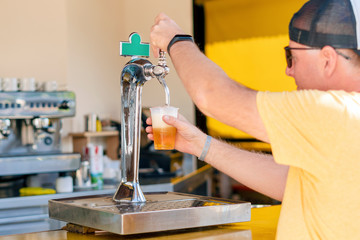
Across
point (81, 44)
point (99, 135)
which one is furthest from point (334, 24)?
point (81, 44)

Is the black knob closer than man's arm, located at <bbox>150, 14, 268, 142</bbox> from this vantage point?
No

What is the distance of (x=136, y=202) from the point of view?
1740mm

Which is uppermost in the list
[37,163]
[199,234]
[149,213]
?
[149,213]

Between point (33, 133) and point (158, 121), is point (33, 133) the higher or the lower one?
the lower one

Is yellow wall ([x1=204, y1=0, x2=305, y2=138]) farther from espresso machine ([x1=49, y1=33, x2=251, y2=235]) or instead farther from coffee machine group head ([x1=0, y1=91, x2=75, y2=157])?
espresso machine ([x1=49, y1=33, x2=251, y2=235])

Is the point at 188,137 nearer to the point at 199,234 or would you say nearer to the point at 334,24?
the point at 199,234

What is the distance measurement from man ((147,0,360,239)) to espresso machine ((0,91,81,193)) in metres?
2.33

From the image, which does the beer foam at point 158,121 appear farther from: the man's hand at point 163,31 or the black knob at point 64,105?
the black knob at point 64,105

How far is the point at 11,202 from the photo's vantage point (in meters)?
3.23

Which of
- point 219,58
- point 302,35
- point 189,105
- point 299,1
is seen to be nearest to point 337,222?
point 302,35

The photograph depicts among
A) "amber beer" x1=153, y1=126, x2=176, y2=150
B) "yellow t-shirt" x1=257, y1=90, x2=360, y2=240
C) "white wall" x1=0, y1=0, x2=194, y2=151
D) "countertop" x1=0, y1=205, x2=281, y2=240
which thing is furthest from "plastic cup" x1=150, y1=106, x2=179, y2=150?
"white wall" x1=0, y1=0, x2=194, y2=151

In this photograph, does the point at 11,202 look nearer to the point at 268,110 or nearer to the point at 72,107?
the point at 72,107

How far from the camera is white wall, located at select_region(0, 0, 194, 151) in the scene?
424cm

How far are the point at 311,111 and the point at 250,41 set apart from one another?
20.6 feet
